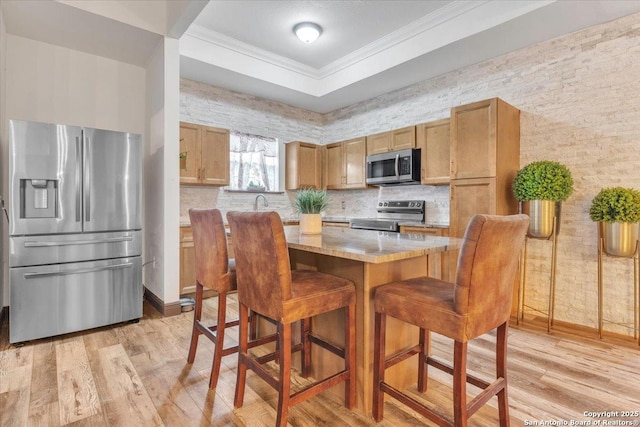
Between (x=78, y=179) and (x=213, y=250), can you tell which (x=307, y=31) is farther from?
(x=213, y=250)

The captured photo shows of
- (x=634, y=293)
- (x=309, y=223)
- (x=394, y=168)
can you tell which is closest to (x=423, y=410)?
(x=309, y=223)

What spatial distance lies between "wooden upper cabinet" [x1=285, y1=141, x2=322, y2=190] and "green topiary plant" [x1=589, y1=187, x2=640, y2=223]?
378 centimetres

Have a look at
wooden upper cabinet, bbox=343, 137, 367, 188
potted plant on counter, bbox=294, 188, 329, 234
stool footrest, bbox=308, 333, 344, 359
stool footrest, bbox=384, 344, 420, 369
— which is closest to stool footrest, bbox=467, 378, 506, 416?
stool footrest, bbox=384, 344, 420, 369

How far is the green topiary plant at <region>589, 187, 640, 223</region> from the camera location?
263cm

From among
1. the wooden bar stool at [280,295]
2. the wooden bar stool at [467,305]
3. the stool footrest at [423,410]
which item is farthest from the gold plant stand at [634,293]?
the wooden bar stool at [280,295]

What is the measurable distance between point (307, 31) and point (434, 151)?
6.89 ft

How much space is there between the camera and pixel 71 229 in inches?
110

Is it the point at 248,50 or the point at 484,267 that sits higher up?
the point at 248,50

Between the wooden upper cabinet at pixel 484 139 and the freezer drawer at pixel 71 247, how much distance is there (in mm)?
3369

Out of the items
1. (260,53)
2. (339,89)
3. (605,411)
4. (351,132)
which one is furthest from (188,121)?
(605,411)

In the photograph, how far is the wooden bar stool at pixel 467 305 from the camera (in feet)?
4.37

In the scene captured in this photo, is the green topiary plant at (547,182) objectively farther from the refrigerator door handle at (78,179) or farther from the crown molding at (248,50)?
the refrigerator door handle at (78,179)

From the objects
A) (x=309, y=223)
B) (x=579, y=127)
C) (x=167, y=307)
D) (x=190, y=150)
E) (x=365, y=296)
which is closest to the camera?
(x=365, y=296)

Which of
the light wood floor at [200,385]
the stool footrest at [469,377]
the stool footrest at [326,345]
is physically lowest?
the light wood floor at [200,385]
